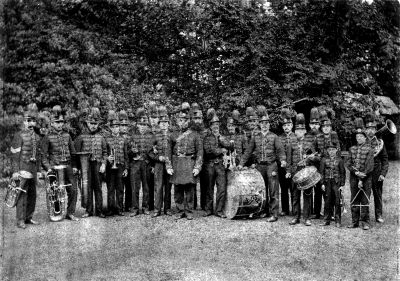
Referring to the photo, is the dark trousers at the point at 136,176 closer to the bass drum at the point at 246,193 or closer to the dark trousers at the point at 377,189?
the bass drum at the point at 246,193

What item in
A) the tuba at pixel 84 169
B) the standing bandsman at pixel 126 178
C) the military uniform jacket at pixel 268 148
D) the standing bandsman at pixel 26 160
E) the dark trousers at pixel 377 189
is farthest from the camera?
the standing bandsman at pixel 126 178

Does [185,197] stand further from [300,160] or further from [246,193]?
[300,160]

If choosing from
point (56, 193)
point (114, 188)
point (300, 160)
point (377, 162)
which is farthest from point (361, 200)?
point (56, 193)

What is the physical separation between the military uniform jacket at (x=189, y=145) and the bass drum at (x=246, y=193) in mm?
964

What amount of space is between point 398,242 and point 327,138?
8.15 feet

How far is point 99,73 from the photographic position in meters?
15.8

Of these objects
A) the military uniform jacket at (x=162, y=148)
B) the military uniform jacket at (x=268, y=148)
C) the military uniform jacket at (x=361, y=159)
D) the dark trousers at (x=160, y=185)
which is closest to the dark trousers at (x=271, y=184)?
the military uniform jacket at (x=268, y=148)

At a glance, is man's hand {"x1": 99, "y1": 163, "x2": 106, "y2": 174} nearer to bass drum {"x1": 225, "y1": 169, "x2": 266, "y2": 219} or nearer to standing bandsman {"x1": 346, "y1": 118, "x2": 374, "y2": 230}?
bass drum {"x1": 225, "y1": 169, "x2": 266, "y2": 219}

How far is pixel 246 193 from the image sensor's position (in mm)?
9727

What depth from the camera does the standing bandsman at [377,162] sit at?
9.81m

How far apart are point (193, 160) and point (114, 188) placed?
6.14 ft

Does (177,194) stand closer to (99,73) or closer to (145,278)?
(145,278)

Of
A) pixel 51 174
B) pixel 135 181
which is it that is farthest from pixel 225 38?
pixel 51 174

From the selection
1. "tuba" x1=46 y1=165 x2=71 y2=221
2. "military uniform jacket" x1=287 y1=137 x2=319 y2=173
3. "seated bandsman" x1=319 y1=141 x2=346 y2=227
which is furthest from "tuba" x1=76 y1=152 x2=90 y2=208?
"seated bandsman" x1=319 y1=141 x2=346 y2=227
